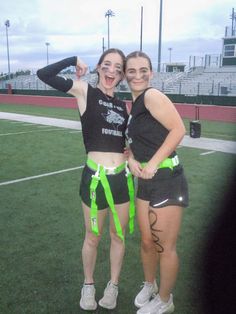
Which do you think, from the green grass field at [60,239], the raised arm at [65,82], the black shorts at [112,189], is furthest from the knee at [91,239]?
the raised arm at [65,82]

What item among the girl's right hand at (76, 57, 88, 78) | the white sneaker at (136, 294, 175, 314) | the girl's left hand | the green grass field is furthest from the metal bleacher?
the girl's left hand

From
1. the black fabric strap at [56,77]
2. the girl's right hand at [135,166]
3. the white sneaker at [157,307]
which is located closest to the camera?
the girl's right hand at [135,166]

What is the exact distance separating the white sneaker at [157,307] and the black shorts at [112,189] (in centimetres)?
86

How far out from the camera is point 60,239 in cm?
429

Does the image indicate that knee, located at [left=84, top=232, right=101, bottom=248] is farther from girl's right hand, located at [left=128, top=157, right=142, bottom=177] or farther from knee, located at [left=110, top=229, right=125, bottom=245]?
girl's right hand, located at [left=128, top=157, right=142, bottom=177]

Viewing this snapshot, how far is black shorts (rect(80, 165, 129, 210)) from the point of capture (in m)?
2.86

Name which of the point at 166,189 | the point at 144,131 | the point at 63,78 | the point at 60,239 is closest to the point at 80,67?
the point at 63,78

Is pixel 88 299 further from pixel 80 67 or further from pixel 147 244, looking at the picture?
pixel 80 67

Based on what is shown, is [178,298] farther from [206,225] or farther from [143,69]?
[143,69]

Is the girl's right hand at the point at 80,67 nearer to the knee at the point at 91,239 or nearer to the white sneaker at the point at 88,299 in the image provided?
the knee at the point at 91,239

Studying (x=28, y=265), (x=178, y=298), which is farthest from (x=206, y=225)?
(x=28, y=265)

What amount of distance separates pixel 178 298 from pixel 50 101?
24.0 meters

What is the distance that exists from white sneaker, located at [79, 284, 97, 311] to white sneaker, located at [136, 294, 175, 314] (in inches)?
15.3

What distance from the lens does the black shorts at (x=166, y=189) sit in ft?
8.64
